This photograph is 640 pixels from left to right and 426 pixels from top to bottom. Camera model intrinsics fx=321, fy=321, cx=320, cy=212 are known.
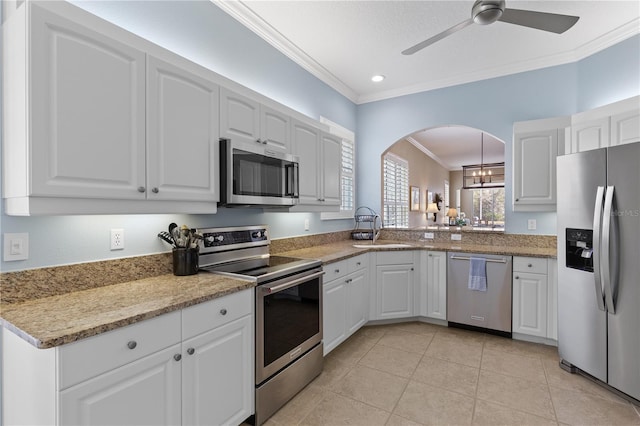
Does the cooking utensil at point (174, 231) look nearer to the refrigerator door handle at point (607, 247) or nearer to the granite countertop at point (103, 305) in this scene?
the granite countertop at point (103, 305)

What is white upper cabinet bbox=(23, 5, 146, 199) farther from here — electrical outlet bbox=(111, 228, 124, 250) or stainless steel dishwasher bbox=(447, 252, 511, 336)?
stainless steel dishwasher bbox=(447, 252, 511, 336)

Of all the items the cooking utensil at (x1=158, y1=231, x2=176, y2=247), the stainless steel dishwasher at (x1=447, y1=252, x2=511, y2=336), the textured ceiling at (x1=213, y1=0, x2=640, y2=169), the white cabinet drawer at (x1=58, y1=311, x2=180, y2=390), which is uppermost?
the textured ceiling at (x1=213, y1=0, x2=640, y2=169)

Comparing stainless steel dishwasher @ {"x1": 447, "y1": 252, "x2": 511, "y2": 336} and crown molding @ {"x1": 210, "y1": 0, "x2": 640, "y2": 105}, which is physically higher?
crown molding @ {"x1": 210, "y1": 0, "x2": 640, "y2": 105}

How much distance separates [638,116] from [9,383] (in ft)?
13.8

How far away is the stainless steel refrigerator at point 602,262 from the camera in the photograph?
7.02 ft

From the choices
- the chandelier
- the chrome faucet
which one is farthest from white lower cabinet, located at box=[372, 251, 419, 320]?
the chandelier

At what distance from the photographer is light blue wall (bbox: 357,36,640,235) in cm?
299

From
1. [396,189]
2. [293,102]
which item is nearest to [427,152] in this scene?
[396,189]

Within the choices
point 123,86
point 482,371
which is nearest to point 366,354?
point 482,371

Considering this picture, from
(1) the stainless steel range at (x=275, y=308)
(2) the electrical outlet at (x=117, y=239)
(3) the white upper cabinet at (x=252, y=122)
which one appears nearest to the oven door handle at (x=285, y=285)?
(1) the stainless steel range at (x=275, y=308)

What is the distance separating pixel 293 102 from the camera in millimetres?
3256

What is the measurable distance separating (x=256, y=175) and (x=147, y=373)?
1.32 meters

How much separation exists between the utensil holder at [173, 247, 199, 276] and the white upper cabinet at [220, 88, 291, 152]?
763mm

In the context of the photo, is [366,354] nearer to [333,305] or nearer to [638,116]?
[333,305]
